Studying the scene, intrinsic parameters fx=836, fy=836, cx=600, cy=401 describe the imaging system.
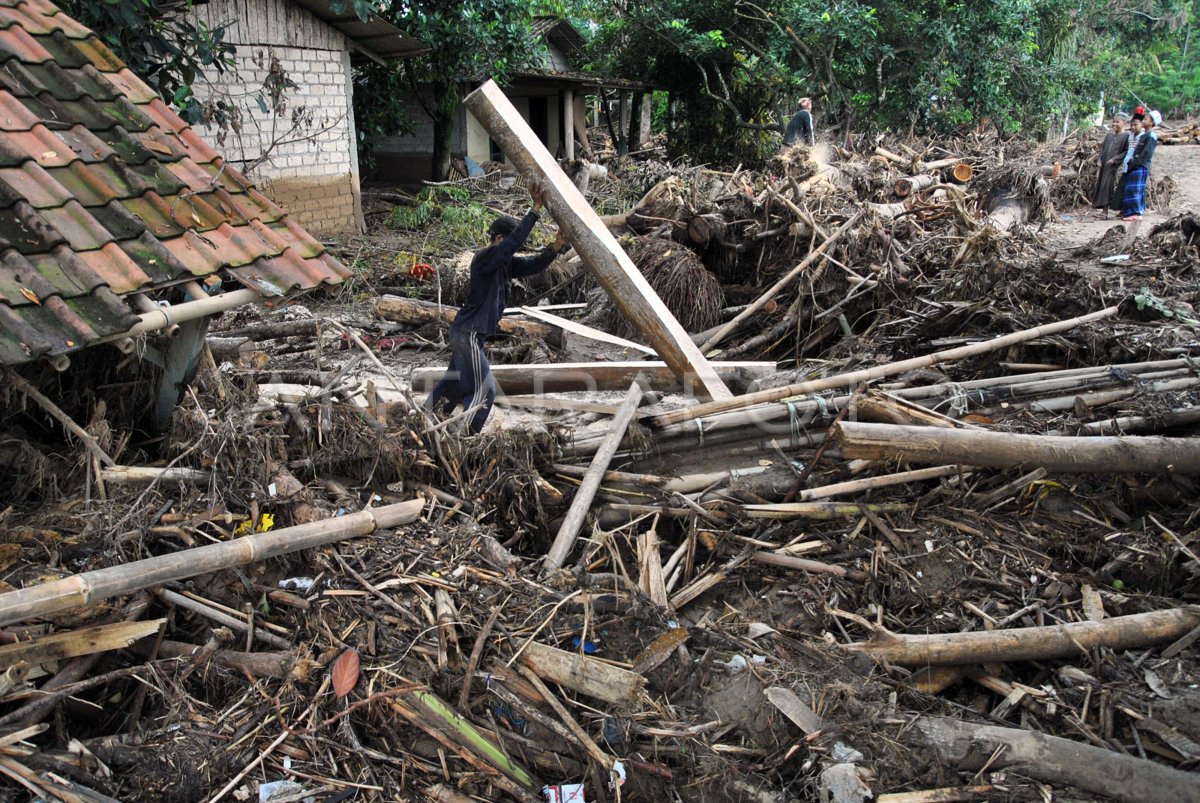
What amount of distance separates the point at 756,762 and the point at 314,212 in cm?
1096

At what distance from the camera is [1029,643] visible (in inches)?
146

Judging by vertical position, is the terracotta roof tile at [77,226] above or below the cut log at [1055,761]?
above

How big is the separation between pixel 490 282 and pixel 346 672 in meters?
3.20

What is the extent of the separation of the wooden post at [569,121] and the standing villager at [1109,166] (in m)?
11.5

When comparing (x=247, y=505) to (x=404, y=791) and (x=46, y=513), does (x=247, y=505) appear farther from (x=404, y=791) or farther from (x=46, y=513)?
(x=404, y=791)

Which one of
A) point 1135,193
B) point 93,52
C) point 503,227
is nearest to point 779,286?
point 503,227

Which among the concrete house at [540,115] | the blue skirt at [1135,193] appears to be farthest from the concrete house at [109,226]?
the blue skirt at [1135,193]

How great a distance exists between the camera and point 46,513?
4.00 metres

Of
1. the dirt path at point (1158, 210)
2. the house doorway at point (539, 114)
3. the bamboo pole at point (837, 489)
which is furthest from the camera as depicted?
the house doorway at point (539, 114)

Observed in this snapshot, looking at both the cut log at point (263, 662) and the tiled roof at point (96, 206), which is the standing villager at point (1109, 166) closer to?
the tiled roof at point (96, 206)

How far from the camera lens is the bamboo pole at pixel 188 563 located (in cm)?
297

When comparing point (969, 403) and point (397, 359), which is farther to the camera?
point (397, 359)

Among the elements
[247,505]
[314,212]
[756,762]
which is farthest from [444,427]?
[314,212]

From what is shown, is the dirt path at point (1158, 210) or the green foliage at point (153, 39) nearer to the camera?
the green foliage at point (153, 39)
